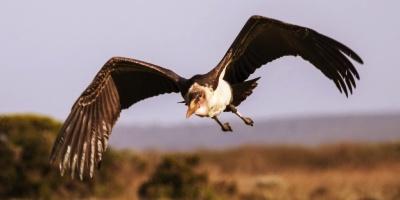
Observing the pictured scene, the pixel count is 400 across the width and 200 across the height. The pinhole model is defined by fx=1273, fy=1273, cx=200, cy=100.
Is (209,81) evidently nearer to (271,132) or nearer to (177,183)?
(177,183)

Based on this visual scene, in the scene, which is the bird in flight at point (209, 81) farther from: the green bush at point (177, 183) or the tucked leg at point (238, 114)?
the green bush at point (177, 183)

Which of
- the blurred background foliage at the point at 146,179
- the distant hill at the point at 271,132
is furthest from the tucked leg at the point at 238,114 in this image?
the distant hill at the point at 271,132

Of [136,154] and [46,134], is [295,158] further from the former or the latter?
[46,134]

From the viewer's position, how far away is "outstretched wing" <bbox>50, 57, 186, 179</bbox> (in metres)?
13.3

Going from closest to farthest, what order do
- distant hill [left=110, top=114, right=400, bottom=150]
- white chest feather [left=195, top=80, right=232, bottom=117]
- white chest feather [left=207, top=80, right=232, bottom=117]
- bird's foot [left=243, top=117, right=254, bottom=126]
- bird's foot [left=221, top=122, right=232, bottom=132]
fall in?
white chest feather [left=195, top=80, right=232, bottom=117]
white chest feather [left=207, top=80, right=232, bottom=117]
bird's foot [left=221, top=122, right=232, bottom=132]
bird's foot [left=243, top=117, right=254, bottom=126]
distant hill [left=110, top=114, right=400, bottom=150]

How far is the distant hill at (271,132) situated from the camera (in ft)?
452

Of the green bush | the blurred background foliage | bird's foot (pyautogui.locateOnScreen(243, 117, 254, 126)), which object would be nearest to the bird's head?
bird's foot (pyautogui.locateOnScreen(243, 117, 254, 126))

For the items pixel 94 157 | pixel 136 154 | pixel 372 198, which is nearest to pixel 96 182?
pixel 372 198

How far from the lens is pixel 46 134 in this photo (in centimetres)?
3062

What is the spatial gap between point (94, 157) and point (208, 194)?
42.1 ft

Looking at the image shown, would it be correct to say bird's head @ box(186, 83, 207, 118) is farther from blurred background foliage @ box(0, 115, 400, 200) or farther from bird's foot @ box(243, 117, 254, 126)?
blurred background foliage @ box(0, 115, 400, 200)

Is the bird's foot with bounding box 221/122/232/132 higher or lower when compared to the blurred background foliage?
higher

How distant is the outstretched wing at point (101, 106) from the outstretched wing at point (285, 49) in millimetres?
745

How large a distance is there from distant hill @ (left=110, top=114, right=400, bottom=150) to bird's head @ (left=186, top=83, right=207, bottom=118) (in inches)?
4703
